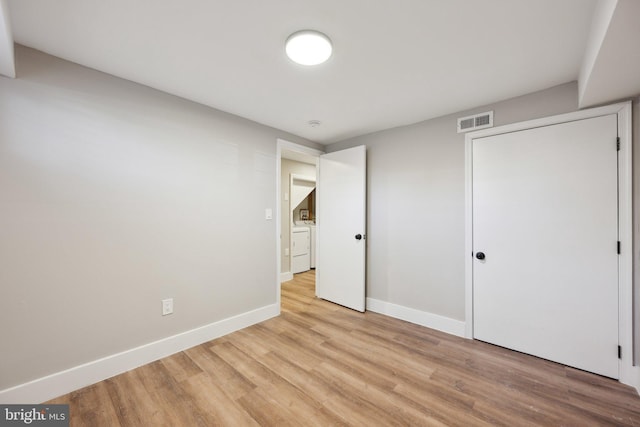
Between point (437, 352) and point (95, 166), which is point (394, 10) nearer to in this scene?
point (95, 166)

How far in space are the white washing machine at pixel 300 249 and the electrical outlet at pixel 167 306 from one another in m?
2.74

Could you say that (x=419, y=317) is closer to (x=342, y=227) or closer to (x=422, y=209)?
(x=422, y=209)

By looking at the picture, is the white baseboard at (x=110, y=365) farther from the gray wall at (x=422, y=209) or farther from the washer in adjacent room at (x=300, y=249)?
the washer in adjacent room at (x=300, y=249)

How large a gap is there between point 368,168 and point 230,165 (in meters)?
1.74

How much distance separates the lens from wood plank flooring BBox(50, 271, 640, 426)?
1523mm

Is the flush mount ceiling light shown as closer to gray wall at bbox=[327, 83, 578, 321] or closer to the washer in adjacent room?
gray wall at bbox=[327, 83, 578, 321]

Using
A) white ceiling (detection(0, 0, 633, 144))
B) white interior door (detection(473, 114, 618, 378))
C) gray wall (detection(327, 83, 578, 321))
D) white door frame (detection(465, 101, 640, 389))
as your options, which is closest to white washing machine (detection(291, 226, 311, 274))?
gray wall (detection(327, 83, 578, 321))

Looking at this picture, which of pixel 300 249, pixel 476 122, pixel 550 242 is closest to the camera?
pixel 550 242

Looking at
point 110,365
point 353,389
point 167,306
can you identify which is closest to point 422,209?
point 353,389

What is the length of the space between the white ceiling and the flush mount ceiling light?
0.04 meters

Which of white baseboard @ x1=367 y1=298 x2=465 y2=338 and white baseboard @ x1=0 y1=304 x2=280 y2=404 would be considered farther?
white baseboard @ x1=367 y1=298 x2=465 y2=338

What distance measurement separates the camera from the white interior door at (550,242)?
190 centimetres

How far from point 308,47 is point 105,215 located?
6.28 ft

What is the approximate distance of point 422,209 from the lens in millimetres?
2830
